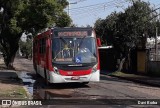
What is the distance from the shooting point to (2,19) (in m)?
40.1

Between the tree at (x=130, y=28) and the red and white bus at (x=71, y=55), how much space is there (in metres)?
14.8

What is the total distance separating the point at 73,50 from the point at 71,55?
0.89ft

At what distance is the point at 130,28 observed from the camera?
35.3m

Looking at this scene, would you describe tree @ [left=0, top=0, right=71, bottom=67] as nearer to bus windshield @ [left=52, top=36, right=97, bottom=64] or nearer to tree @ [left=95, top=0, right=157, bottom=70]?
tree @ [left=95, top=0, right=157, bottom=70]

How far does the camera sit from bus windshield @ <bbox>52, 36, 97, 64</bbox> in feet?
66.8

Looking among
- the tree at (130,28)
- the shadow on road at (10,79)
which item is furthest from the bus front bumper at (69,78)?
the tree at (130,28)

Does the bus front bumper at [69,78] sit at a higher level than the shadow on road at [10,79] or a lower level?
higher

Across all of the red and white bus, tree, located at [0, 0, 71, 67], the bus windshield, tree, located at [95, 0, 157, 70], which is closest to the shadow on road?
the red and white bus

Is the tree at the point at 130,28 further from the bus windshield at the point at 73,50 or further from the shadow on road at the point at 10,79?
the bus windshield at the point at 73,50

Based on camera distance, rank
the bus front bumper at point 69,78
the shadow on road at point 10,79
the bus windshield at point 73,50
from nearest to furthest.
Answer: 1. the bus front bumper at point 69,78
2. the bus windshield at point 73,50
3. the shadow on road at point 10,79

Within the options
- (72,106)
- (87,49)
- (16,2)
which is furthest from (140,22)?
(72,106)

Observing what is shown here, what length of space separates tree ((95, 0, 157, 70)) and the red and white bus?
14.8 meters

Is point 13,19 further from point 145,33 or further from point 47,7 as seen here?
point 145,33

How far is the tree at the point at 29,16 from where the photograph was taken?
121 ft
